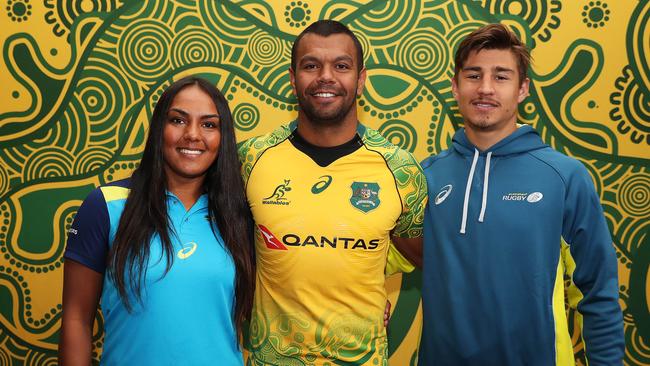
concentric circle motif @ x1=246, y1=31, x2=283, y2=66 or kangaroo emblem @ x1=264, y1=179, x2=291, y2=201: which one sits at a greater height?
concentric circle motif @ x1=246, y1=31, x2=283, y2=66

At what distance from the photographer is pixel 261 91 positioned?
257 cm

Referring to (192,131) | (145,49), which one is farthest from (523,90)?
(145,49)

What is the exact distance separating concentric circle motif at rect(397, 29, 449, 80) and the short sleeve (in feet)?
5.26

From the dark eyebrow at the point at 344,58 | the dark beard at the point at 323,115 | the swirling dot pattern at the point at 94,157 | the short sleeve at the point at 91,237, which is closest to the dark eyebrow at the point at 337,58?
the dark eyebrow at the point at 344,58

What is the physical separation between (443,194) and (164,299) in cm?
94

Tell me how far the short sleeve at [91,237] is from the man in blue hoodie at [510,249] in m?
0.99

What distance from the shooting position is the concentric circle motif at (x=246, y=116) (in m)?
2.58

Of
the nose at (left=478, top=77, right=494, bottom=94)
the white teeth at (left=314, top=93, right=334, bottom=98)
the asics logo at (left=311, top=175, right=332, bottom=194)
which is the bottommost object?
the asics logo at (left=311, top=175, right=332, bottom=194)

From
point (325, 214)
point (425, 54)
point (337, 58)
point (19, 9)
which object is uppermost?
point (19, 9)

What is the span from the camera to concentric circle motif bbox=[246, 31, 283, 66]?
8.39 ft

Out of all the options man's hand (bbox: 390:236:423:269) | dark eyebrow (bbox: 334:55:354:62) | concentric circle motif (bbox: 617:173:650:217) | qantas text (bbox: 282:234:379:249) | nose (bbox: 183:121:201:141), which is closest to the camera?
nose (bbox: 183:121:201:141)

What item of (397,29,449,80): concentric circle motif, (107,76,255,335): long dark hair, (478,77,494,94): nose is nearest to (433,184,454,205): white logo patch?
(478,77,494,94): nose

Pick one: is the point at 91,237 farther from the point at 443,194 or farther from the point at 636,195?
the point at 636,195

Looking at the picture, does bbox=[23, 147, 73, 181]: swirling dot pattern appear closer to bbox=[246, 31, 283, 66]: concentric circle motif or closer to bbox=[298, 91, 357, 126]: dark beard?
bbox=[246, 31, 283, 66]: concentric circle motif
